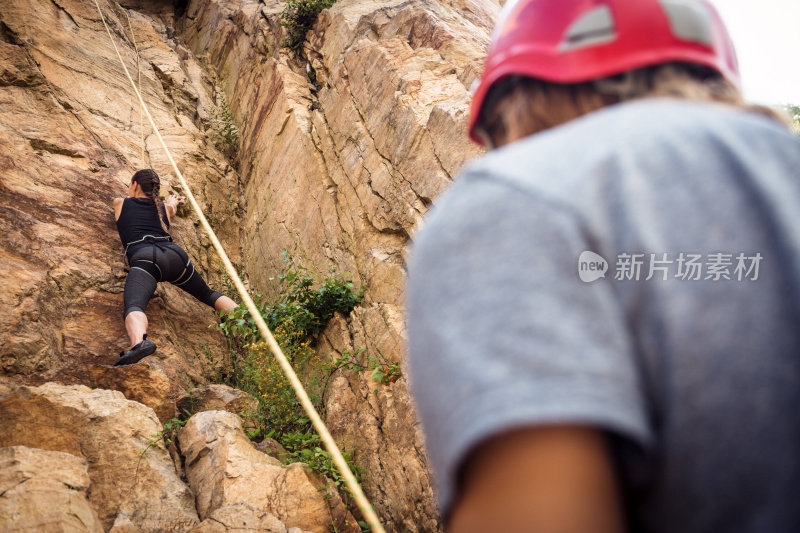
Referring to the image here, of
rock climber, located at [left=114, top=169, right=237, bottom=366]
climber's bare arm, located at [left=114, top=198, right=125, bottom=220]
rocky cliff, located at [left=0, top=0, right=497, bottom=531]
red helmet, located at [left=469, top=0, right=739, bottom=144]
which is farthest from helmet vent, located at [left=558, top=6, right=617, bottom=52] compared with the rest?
climber's bare arm, located at [left=114, top=198, right=125, bottom=220]

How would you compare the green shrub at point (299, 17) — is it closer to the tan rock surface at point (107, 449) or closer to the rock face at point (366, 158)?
the rock face at point (366, 158)

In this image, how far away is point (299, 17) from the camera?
8.96 metres

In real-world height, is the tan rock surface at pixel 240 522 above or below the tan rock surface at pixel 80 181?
above

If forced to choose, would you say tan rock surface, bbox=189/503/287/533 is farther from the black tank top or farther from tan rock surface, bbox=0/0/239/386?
the black tank top

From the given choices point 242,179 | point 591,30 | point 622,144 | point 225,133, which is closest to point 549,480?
point 622,144

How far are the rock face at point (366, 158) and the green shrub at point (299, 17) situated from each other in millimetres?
237

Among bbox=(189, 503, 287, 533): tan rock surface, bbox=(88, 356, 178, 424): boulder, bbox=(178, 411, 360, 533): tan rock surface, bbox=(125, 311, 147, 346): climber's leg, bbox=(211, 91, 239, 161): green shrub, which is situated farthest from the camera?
bbox=(211, 91, 239, 161): green shrub

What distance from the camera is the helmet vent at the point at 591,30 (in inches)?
28.7

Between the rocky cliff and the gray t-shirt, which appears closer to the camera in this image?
the gray t-shirt

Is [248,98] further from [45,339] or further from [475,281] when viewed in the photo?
[475,281]

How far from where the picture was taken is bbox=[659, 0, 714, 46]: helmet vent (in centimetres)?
73


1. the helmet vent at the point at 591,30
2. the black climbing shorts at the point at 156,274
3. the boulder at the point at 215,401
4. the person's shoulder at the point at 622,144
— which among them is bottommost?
the boulder at the point at 215,401

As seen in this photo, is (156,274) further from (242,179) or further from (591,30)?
(591,30)

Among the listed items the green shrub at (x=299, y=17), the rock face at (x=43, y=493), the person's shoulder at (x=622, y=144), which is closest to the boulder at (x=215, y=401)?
the rock face at (x=43, y=493)
